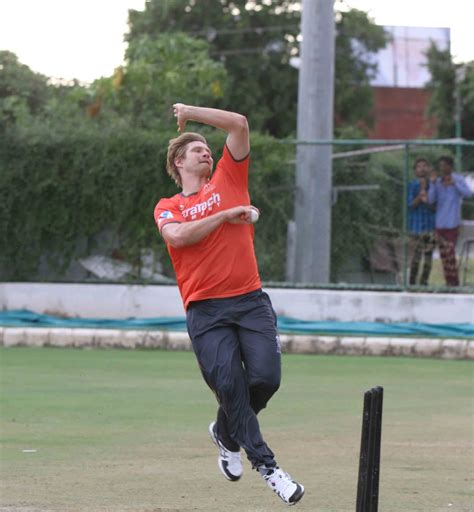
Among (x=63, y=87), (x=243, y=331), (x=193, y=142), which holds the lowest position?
(x=243, y=331)

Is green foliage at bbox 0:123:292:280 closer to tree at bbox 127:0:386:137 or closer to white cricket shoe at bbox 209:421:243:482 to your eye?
white cricket shoe at bbox 209:421:243:482

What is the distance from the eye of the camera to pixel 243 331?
7711mm

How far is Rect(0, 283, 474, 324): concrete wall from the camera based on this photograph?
61.6ft

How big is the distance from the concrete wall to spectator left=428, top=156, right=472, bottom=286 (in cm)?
45

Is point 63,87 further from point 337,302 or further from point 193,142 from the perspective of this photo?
point 193,142

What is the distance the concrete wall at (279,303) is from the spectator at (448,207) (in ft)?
1.49

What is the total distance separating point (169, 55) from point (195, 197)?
1172 inches

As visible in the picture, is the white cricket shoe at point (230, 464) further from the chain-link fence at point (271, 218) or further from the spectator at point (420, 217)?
the spectator at point (420, 217)

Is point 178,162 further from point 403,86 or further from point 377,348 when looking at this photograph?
point 403,86

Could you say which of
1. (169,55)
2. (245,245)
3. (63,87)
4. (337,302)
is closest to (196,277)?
(245,245)

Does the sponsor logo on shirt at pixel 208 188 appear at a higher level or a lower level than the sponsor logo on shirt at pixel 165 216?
higher

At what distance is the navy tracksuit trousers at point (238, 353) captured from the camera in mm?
7621

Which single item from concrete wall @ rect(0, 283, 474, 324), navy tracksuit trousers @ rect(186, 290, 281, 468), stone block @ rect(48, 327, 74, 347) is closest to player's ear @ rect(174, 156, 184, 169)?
navy tracksuit trousers @ rect(186, 290, 281, 468)

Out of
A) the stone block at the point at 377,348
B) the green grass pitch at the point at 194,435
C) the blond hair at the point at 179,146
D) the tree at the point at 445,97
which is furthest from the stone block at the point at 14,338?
the tree at the point at 445,97
